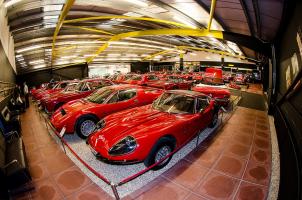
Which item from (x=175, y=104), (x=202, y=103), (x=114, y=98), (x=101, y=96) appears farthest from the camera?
(x=101, y=96)

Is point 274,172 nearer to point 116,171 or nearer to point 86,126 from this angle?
point 116,171

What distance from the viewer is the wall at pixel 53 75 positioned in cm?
2408

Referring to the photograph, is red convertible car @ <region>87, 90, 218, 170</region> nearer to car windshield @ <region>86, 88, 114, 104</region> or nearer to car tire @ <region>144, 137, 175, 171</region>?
car tire @ <region>144, 137, 175, 171</region>

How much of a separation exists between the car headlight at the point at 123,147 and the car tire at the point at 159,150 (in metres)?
0.43

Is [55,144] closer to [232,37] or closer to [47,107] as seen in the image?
[47,107]

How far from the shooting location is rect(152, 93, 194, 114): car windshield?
4.23m

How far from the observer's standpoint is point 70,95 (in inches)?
284

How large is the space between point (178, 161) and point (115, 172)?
1451 mm

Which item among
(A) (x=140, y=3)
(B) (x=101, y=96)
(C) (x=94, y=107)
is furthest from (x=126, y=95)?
(A) (x=140, y=3)

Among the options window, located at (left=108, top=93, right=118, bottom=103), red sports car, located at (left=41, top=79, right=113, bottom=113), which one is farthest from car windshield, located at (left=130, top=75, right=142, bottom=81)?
window, located at (left=108, top=93, right=118, bottom=103)

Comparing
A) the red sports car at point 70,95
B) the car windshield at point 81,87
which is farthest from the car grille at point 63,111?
the car windshield at point 81,87

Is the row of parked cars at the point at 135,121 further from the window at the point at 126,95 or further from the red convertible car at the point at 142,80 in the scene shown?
the red convertible car at the point at 142,80

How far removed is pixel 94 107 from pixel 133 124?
80.2 inches

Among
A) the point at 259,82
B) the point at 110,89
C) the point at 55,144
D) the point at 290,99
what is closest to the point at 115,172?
the point at 55,144
